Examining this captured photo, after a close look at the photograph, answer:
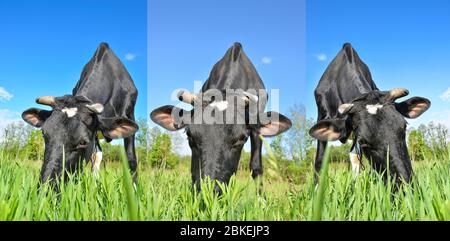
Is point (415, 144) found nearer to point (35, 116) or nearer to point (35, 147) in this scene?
point (35, 147)

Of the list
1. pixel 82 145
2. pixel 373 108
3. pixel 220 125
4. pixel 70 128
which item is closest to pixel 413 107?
pixel 373 108

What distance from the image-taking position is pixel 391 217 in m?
2.29

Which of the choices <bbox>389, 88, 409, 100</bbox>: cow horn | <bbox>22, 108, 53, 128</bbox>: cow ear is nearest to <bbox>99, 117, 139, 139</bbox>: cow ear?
<bbox>22, 108, 53, 128</bbox>: cow ear

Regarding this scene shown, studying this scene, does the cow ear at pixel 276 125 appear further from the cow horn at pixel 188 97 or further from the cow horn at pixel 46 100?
Answer: the cow horn at pixel 46 100

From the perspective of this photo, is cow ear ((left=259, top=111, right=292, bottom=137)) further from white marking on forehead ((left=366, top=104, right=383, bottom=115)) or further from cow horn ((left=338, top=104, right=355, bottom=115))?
white marking on forehead ((left=366, top=104, right=383, bottom=115))

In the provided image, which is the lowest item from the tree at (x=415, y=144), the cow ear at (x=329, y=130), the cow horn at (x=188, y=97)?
the tree at (x=415, y=144)

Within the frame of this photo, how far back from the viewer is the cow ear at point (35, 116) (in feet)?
19.6

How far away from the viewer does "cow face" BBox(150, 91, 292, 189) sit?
4418mm

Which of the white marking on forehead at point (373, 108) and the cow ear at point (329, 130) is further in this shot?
the cow ear at point (329, 130)

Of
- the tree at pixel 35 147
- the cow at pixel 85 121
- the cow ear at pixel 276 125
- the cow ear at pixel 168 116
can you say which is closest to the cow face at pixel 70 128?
the cow at pixel 85 121

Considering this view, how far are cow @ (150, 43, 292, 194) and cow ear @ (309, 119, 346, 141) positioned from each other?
0.40m

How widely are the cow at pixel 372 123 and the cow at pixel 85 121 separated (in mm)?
2723
